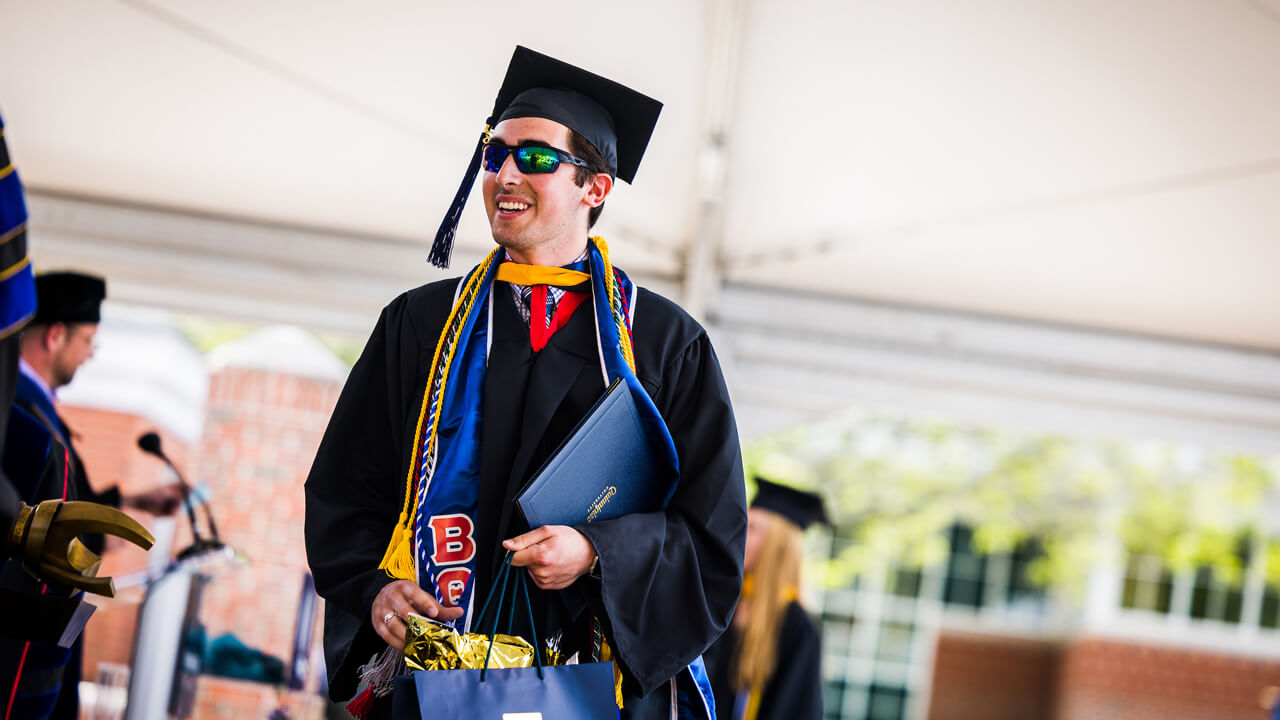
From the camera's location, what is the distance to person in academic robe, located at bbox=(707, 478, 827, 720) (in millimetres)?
4566

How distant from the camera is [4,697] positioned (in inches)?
117

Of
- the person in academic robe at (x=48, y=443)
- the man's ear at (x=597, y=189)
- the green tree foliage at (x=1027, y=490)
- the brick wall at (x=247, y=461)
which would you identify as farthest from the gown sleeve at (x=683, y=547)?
the green tree foliage at (x=1027, y=490)

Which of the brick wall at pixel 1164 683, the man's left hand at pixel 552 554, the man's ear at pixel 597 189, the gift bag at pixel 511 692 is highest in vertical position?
the man's ear at pixel 597 189

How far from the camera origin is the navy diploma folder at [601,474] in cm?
195

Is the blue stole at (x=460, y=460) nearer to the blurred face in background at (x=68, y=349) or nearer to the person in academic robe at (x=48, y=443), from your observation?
the person in academic robe at (x=48, y=443)

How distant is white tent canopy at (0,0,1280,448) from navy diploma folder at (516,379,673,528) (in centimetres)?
224

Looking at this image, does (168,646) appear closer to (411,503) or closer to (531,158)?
(411,503)

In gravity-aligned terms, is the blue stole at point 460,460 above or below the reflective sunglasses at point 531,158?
below

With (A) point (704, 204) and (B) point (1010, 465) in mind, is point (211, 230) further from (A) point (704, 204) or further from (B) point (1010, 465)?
(B) point (1010, 465)

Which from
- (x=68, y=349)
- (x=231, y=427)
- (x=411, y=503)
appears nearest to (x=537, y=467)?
(x=411, y=503)

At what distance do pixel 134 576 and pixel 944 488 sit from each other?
14298 millimetres

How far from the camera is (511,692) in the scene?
→ 6.24ft

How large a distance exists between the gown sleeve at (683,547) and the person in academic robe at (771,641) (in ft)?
7.44

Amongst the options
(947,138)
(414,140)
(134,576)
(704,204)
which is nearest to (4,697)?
(134,576)
